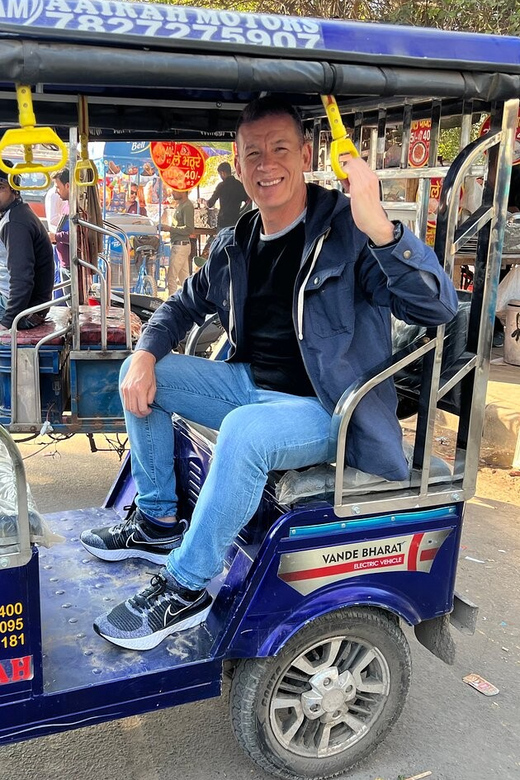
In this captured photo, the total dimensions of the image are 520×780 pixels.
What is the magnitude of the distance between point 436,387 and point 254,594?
0.81 m

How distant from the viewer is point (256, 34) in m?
1.63

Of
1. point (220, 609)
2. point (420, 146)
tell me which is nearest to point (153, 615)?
point (220, 609)

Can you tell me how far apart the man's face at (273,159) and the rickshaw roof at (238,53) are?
0.48 m

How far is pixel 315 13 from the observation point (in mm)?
7480

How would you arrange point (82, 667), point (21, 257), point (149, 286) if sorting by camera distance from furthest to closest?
point (149, 286) → point (21, 257) → point (82, 667)

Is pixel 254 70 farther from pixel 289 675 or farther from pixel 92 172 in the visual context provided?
pixel 92 172

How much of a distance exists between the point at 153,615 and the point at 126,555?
0.51 meters

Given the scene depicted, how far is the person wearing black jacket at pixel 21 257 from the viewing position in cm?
466

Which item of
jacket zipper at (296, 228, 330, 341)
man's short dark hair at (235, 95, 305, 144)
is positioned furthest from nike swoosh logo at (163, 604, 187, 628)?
man's short dark hair at (235, 95, 305, 144)

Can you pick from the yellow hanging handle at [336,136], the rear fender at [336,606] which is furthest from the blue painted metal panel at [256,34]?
the rear fender at [336,606]

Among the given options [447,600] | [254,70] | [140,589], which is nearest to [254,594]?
[140,589]

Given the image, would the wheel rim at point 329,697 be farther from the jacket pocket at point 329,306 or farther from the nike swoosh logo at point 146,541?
the jacket pocket at point 329,306

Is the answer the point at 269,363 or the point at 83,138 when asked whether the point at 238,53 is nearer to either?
the point at 269,363

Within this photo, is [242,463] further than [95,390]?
No
